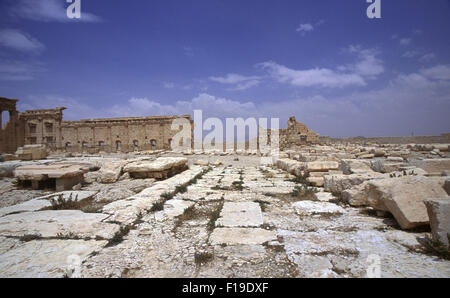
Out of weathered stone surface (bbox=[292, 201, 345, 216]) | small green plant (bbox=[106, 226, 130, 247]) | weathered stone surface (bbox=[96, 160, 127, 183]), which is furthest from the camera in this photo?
weathered stone surface (bbox=[96, 160, 127, 183])

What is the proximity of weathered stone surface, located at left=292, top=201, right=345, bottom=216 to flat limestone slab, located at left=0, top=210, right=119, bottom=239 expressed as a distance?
9.79 feet

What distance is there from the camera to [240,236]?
2857mm

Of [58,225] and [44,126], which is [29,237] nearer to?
[58,225]

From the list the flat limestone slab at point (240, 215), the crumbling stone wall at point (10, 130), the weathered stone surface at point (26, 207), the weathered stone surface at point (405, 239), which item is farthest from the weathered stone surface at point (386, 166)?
the crumbling stone wall at point (10, 130)

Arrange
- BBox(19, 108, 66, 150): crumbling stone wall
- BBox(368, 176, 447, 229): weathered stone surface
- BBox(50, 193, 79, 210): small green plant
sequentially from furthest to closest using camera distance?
BBox(19, 108, 66, 150): crumbling stone wall
BBox(50, 193, 79, 210): small green plant
BBox(368, 176, 447, 229): weathered stone surface

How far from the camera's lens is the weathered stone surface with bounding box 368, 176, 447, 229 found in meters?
2.75

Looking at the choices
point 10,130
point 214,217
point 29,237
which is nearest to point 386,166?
point 214,217

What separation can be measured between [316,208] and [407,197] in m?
1.41

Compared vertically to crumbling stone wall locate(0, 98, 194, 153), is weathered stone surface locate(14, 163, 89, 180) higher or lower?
lower

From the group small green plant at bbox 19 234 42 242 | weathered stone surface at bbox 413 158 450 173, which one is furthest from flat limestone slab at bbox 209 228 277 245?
weathered stone surface at bbox 413 158 450 173

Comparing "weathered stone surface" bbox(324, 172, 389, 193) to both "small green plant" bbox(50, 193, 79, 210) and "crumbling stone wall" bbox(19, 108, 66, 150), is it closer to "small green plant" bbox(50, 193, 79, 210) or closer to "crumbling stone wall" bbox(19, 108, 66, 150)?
"small green plant" bbox(50, 193, 79, 210)
